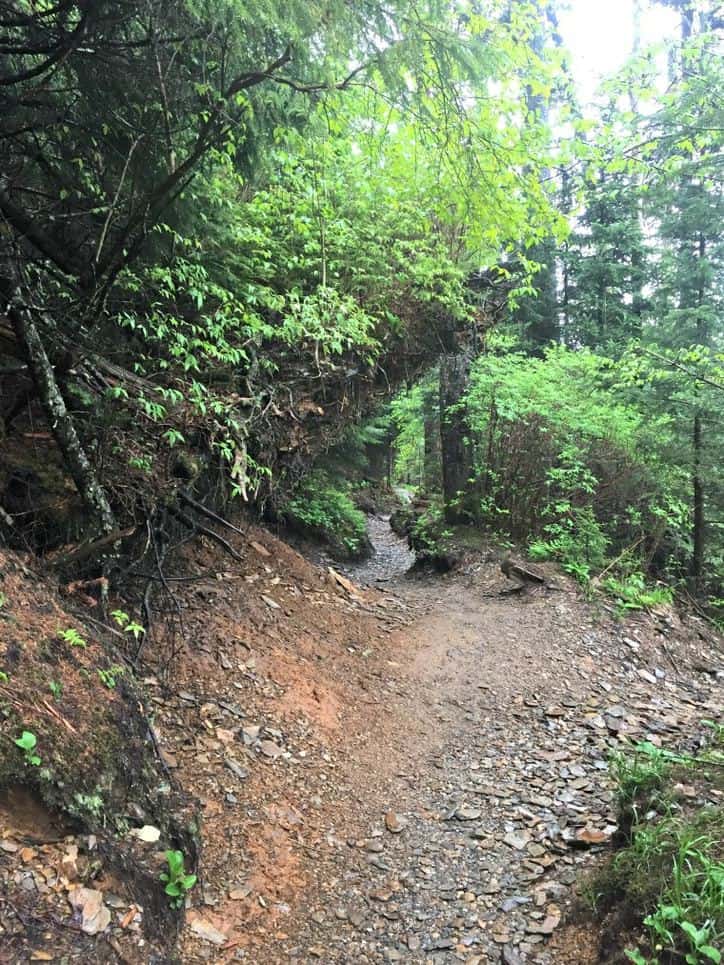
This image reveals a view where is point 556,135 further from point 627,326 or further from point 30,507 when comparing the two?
point 627,326

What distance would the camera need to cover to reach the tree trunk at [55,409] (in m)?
3.59

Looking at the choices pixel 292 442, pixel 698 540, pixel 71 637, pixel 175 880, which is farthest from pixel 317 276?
pixel 698 540

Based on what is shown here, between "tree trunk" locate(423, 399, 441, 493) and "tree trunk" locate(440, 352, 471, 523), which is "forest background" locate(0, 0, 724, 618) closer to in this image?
"tree trunk" locate(440, 352, 471, 523)

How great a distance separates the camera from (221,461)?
225 inches

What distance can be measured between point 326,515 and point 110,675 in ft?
27.7

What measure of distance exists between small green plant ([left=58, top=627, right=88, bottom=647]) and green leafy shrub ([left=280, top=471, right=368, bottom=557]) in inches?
274

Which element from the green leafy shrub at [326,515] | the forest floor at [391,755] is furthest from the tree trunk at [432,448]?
the forest floor at [391,755]

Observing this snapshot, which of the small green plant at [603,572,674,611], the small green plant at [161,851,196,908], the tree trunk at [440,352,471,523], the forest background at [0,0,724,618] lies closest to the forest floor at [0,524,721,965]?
the small green plant at [161,851,196,908]

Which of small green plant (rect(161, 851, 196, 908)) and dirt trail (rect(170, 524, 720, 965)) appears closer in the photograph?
small green plant (rect(161, 851, 196, 908))

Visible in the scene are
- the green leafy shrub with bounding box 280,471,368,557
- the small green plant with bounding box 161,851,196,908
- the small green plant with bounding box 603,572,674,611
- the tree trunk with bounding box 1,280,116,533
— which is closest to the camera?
the small green plant with bounding box 161,851,196,908

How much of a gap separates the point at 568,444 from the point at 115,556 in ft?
27.9

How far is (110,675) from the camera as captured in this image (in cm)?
343

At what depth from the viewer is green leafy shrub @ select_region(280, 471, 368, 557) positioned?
37.2 ft

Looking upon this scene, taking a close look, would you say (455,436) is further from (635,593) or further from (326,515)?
(635,593)
